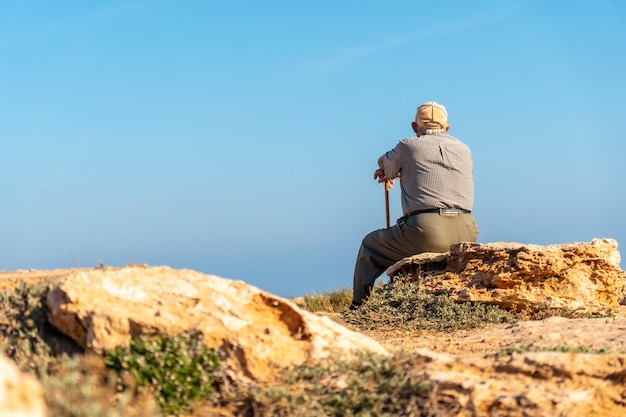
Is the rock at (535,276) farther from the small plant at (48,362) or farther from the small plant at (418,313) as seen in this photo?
the small plant at (48,362)

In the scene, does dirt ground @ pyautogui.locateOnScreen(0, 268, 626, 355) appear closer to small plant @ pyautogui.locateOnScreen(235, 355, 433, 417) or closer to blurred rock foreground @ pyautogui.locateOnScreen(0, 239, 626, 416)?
blurred rock foreground @ pyautogui.locateOnScreen(0, 239, 626, 416)

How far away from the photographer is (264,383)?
4109 mm

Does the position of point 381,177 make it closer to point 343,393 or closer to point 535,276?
point 535,276

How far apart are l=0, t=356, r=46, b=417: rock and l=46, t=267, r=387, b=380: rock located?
6.25 feet

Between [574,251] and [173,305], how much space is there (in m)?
5.80

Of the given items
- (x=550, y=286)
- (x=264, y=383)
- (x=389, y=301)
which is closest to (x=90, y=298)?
(x=264, y=383)

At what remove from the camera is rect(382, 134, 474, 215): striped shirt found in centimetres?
938

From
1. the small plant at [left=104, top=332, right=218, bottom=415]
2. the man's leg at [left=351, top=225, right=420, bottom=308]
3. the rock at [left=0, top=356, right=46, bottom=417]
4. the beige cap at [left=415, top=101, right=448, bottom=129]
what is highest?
the beige cap at [left=415, top=101, right=448, bottom=129]

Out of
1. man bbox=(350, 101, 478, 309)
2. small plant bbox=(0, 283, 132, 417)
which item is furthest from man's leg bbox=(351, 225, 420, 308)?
small plant bbox=(0, 283, 132, 417)

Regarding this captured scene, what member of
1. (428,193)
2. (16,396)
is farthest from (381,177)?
(16,396)

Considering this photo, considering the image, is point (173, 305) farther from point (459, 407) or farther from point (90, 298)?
point (459, 407)

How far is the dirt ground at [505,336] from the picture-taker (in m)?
5.57

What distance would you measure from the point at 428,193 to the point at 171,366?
5870 millimetres

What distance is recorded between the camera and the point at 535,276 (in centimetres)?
854
